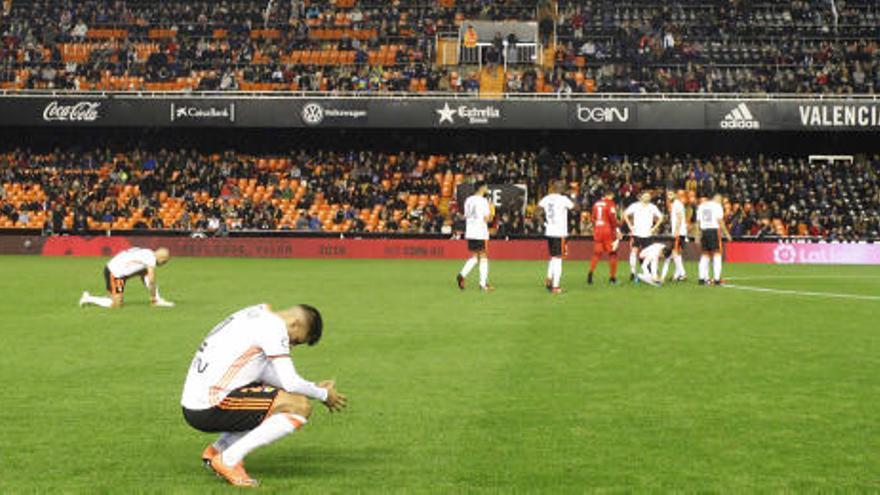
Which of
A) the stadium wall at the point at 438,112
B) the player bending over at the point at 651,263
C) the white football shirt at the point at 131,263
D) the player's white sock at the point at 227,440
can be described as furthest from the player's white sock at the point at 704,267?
the stadium wall at the point at 438,112

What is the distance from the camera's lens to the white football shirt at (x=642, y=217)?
26.5 meters

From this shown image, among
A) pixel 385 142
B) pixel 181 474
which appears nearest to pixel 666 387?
pixel 181 474

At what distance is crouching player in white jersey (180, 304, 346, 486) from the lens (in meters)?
6.94

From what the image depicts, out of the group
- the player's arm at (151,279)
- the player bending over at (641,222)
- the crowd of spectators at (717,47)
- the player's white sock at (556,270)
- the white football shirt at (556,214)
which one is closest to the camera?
the player's arm at (151,279)

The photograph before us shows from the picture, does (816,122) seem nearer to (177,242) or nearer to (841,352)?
(177,242)

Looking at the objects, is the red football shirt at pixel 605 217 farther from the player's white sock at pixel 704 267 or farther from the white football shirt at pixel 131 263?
the white football shirt at pixel 131 263

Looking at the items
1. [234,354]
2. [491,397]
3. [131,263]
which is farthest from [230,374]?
[131,263]

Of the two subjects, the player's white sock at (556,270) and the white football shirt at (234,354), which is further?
the player's white sock at (556,270)

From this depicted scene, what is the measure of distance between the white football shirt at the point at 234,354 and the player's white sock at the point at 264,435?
30cm

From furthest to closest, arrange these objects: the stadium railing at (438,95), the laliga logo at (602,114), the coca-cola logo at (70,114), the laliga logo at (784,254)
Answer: the coca-cola logo at (70,114) < the laliga logo at (602,114) < the stadium railing at (438,95) < the laliga logo at (784,254)

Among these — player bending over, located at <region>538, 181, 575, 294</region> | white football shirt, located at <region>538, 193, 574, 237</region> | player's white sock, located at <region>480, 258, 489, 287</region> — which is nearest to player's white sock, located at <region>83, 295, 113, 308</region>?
player's white sock, located at <region>480, 258, 489, 287</region>

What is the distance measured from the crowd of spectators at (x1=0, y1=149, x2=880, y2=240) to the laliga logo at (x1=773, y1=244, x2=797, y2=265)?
2256 mm

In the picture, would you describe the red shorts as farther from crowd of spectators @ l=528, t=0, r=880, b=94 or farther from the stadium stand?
crowd of spectators @ l=528, t=0, r=880, b=94

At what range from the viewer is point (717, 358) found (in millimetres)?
13211
